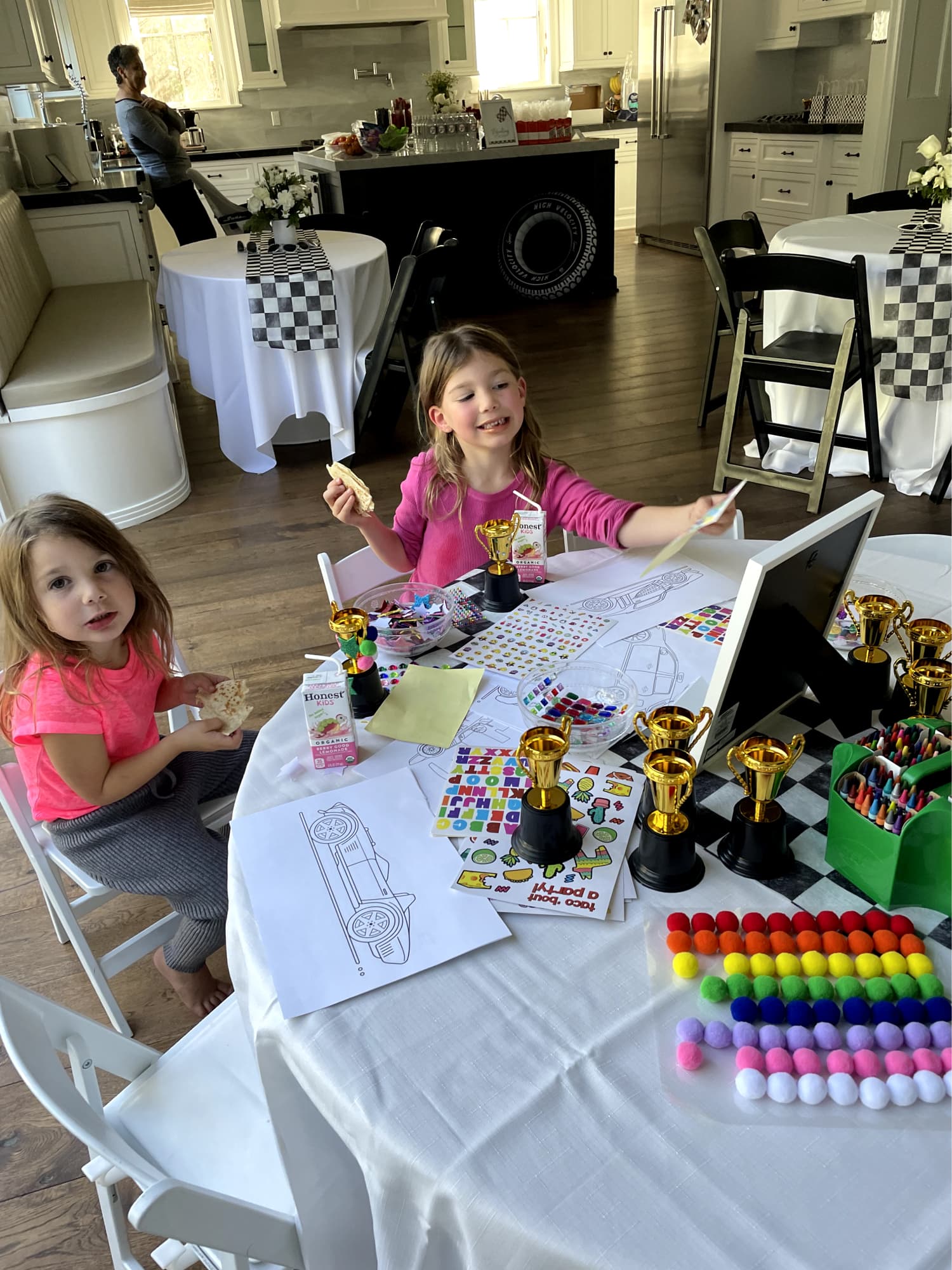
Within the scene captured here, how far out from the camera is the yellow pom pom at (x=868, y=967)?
0.79 m

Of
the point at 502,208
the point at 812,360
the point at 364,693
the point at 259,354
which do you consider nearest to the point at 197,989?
the point at 364,693

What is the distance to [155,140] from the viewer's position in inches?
214

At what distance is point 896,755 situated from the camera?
0.90m

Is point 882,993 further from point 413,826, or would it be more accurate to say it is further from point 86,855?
point 86,855

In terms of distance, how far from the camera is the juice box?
1.08 meters

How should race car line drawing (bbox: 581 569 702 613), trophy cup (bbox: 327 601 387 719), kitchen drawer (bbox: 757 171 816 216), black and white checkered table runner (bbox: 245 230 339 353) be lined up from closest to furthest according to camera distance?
trophy cup (bbox: 327 601 387 719) < race car line drawing (bbox: 581 569 702 613) < black and white checkered table runner (bbox: 245 230 339 353) < kitchen drawer (bbox: 757 171 816 216)

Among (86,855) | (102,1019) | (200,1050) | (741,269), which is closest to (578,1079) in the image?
(200,1050)

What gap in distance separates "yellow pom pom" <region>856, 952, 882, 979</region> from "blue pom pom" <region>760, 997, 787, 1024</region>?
0.25 ft

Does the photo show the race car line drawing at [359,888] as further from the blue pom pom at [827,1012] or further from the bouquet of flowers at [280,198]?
the bouquet of flowers at [280,198]

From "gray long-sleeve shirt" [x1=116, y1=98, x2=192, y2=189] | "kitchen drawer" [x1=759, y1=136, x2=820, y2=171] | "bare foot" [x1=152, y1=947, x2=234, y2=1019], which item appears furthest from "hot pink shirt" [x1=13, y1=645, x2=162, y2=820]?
"kitchen drawer" [x1=759, y1=136, x2=820, y2=171]

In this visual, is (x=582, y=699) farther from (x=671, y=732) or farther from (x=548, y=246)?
(x=548, y=246)

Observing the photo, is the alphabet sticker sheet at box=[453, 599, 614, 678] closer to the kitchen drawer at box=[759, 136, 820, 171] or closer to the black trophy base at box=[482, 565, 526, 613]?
the black trophy base at box=[482, 565, 526, 613]

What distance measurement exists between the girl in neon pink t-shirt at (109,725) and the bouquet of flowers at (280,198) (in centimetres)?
306

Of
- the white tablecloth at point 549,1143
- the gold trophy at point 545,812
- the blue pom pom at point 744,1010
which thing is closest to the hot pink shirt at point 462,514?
the gold trophy at point 545,812
